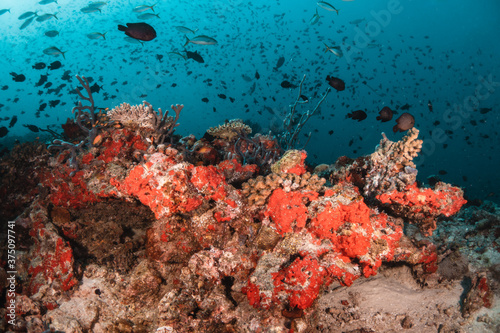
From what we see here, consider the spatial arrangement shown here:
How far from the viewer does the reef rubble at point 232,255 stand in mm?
3188

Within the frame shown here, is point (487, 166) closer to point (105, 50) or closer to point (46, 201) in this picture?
point (46, 201)

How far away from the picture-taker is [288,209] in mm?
3516

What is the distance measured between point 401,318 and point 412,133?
2898mm

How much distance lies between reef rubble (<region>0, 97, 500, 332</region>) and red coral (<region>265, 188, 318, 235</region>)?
16 millimetres

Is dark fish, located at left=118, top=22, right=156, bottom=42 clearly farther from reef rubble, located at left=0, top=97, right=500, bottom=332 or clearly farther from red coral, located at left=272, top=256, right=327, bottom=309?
red coral, located at left=272, top=256, right=327, bottom=309

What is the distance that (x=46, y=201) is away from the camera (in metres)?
4.00

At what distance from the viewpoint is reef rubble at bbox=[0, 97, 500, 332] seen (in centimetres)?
319

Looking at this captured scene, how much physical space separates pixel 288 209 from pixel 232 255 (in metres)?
1.11

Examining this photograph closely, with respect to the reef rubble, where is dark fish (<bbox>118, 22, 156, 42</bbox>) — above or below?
above

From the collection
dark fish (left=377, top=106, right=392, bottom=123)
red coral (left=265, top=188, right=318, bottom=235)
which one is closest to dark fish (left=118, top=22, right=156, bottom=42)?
red coral (left=265, top=188, right=318, bottom=235)

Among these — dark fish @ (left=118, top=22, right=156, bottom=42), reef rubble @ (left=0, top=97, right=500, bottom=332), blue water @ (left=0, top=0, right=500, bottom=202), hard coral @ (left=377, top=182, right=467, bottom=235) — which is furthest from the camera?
blue water @ (left=0, top=0, right=500, bottom=202)

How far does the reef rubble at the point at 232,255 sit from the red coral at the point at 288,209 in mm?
16

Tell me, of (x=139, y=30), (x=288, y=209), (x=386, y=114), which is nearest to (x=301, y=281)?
(x=288, y=209)

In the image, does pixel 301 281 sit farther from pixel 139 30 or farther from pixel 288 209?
pixel 139 30
